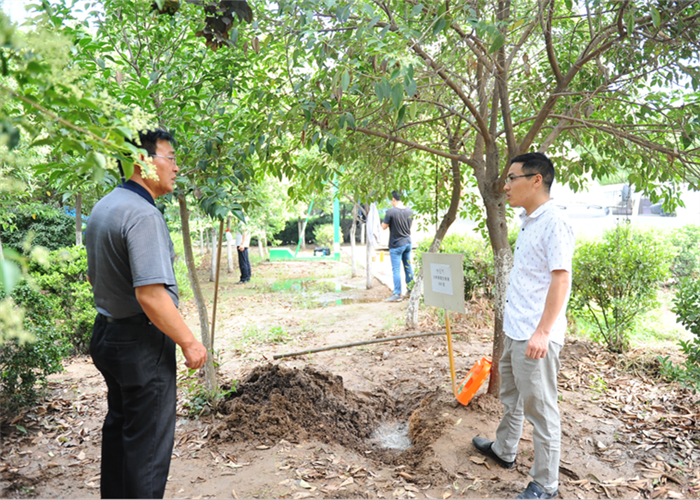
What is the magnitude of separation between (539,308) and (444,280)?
1.26 m

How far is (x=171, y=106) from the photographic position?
3.49 metres

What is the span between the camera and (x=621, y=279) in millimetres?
4977

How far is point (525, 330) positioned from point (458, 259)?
3.48 ft

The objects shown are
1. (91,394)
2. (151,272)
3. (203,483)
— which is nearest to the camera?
(151,272)

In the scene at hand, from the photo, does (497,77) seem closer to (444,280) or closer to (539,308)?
(444,280)

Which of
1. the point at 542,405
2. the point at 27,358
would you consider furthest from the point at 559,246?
the point at 27,358

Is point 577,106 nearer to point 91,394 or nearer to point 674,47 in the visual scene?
point 674,47

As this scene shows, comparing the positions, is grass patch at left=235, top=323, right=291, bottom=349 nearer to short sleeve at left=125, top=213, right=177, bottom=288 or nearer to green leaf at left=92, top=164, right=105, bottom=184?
short sleeve at left=125, top=213, right=177, bottom=288

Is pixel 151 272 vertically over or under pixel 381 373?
over

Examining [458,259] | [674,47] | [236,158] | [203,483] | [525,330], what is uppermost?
[674,47]

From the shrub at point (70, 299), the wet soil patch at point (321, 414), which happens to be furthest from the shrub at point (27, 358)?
the wet soil patch at point (321, 414)

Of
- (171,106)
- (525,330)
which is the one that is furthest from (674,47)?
(171,106)

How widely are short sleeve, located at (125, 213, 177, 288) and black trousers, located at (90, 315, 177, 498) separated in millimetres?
303

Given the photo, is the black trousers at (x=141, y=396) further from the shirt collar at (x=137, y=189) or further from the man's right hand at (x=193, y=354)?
the shirt collar at (x=137, y=189)
